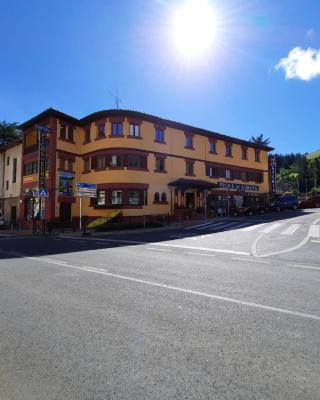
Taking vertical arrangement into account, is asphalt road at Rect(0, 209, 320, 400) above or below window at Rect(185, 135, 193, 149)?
below

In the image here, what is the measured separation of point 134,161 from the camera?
33.7 metres

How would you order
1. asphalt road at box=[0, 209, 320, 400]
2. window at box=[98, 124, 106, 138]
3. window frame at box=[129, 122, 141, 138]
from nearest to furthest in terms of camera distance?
asphalt road at box=[0, 209, 320, 400]
window frame at box=[129, 122, 141, 138]
window at box=[98, 124, 106, 138]

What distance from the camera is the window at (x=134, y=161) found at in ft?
109

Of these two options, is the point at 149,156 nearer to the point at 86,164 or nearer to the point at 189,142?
the point at 86,164

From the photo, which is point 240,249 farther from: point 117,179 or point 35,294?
point 117,179

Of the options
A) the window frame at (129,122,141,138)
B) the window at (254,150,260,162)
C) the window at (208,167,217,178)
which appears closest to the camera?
the window frame at (129,122,141,138)

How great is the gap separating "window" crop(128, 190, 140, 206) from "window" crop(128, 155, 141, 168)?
2474 millimetres

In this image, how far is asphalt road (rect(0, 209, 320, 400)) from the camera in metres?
3.47

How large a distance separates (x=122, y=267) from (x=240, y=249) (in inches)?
248

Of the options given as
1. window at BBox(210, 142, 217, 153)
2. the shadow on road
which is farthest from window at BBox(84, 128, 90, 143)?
the shadow on road

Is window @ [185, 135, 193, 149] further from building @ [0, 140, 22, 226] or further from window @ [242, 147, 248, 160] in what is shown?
building @ [0, 140, 22, 226]

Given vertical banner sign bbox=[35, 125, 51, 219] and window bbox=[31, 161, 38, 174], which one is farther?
window bbox=[31, 161, 38, 174]

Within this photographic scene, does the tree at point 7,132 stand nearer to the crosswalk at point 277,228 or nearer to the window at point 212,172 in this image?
the window at point 212,172

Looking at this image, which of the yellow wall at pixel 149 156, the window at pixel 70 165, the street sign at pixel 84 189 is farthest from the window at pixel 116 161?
the street sign at pixel 84 189
